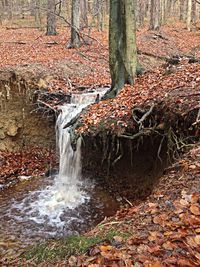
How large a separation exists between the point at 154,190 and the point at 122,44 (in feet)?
20.3

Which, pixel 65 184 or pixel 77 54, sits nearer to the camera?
pixel 65 184

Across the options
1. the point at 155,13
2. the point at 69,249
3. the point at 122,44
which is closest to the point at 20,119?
the point at 122,44

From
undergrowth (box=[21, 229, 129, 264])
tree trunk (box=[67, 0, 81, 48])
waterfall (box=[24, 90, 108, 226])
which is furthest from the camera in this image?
tree trunk (box=[67, 0, 81, 48])

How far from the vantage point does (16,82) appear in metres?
12.4

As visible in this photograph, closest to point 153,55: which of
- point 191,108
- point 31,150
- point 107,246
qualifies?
point 31,150

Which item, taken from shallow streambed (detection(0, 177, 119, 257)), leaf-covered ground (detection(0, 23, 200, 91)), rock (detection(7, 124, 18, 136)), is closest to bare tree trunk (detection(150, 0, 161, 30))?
leaf-covered ground (detection(0, 23, 200, 91))

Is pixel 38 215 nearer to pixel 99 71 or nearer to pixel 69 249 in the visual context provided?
pixel 69 249

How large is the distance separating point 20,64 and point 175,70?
23.0 feet

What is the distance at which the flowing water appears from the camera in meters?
7.36

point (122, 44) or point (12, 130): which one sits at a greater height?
point (122, 44)

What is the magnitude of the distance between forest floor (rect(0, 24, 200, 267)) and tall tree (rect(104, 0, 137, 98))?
1.52 ft

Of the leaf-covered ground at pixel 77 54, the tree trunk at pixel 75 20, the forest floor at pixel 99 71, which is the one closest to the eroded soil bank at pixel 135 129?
the forest floor at pixel 99 71

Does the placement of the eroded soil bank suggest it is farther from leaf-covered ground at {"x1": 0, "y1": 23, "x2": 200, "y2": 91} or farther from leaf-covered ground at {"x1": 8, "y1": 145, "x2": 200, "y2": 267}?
leaf-covered ground at {"x1": 0, "y1": 23, "x2": 200, "y2": 91}

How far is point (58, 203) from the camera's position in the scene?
8.91m
